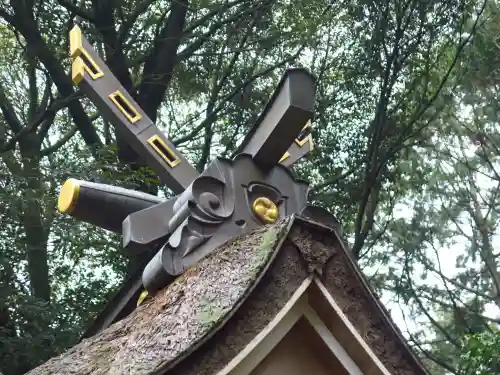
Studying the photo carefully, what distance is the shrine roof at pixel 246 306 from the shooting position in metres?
1.31

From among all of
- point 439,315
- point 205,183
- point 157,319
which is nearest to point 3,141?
point 205,183

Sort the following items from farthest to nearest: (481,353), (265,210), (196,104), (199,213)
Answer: (196,104) < (481,353) < (265,210) < (199,213)

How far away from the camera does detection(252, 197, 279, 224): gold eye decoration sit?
192cm

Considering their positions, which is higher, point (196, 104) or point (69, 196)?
point (196, 104)

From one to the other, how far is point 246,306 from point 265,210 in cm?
60

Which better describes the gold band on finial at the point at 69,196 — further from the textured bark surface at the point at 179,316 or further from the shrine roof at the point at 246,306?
the shrine roof at the point at 246,306

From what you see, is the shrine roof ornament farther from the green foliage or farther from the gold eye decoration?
the green foliage

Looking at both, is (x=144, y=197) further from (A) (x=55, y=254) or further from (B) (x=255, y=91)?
(B) (x=255, y=91)

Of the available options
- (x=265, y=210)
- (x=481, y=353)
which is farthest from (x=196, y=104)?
(x=265, y=210)

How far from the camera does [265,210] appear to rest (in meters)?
1.95

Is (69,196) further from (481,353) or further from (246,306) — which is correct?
(481,353)

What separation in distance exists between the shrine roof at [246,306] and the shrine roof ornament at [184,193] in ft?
0.76

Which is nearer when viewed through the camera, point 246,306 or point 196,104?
point 246,306

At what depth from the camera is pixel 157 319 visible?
1498mm
